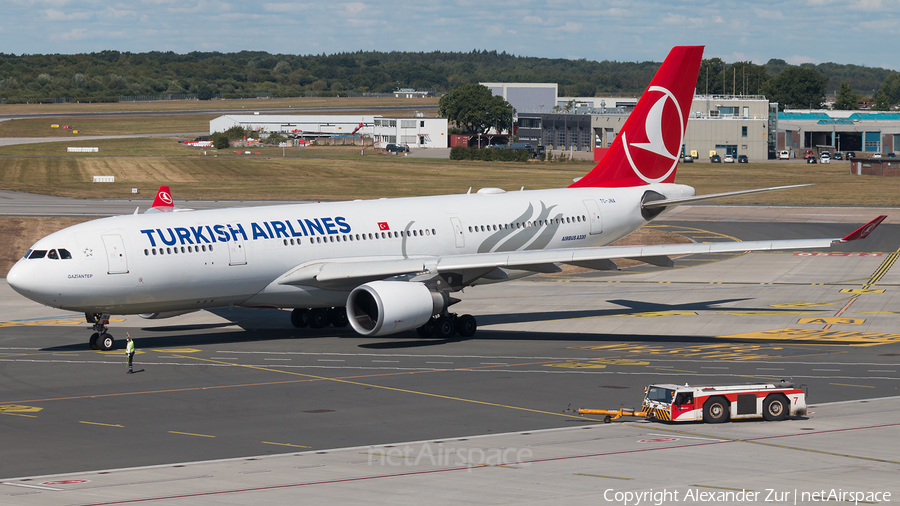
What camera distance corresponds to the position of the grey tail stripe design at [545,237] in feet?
166

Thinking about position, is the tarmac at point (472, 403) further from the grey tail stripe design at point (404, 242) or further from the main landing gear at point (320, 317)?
the grey tail stripe design at point (404, 242)

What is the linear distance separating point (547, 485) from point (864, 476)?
23.6 feet

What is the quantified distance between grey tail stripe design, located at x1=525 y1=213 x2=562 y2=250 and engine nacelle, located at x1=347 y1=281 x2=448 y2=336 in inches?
332

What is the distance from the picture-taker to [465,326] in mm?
46094

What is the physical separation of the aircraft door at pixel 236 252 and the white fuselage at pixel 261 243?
4cm

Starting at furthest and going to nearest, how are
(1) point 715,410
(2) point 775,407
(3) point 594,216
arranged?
(3) point 594,216, (2) point 775,407, (1) point 715,410

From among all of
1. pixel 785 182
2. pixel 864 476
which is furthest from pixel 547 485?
pixel 785 182

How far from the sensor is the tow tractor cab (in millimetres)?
29172

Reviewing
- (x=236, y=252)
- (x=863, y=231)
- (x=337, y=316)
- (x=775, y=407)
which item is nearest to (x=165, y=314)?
(x=236, y=252)

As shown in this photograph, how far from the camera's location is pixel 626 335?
46.5m

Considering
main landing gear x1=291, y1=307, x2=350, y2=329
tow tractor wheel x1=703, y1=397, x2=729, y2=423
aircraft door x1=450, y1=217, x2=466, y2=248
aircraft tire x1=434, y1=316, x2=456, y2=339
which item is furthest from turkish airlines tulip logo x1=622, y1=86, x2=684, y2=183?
tow tractor wheel x1=703, y1=397, x2=729, y2=423

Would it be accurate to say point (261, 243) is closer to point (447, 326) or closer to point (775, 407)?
point (447, 326)

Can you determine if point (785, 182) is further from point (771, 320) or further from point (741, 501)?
point (741, 501)

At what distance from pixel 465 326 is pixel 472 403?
44.6ft
